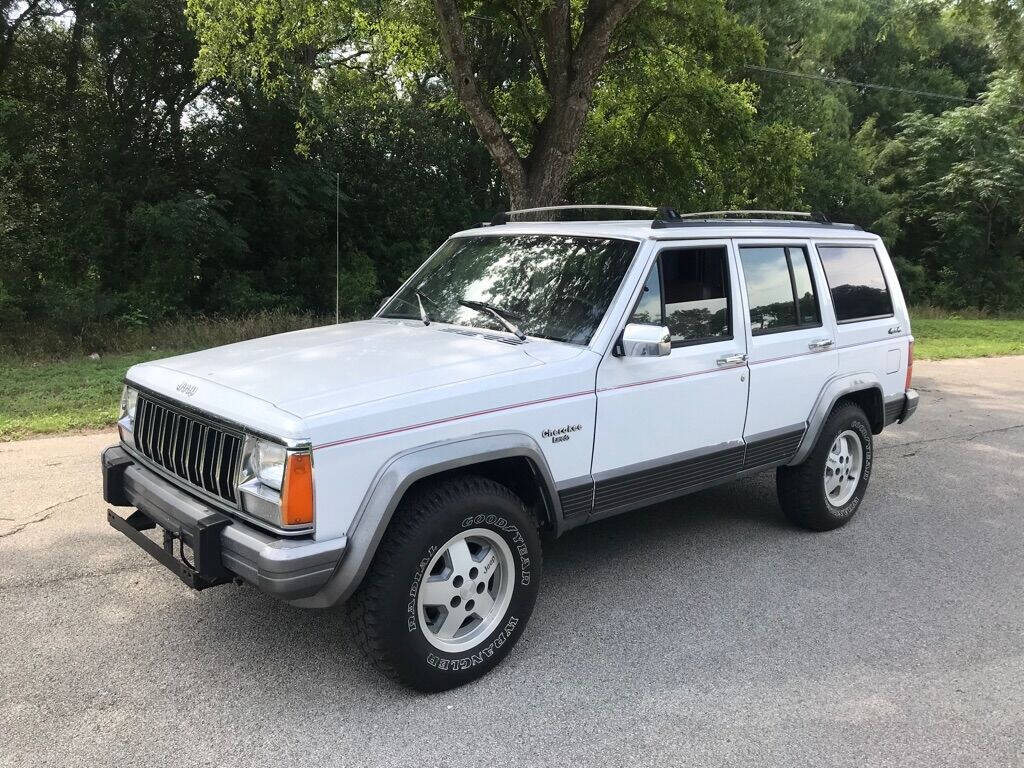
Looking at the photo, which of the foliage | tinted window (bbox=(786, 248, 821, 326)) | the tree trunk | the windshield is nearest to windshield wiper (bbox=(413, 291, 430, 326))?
the windshield

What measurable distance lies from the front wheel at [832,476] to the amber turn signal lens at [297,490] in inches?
135

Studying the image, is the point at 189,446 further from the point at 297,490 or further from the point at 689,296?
the point at 689,296

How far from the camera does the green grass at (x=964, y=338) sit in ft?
51.3

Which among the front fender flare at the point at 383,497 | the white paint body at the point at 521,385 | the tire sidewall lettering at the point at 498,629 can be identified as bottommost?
the tire sidewall lettering at the point at 498,629

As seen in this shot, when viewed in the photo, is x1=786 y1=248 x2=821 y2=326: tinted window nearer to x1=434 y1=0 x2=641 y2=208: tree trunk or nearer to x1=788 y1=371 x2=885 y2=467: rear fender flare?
x1=788 y1=371 x2=885 y2=467: rear fender flare

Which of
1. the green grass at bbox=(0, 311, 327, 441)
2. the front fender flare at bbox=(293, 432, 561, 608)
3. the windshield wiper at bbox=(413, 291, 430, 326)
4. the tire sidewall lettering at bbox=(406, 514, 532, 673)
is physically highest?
the windshield wiper at bbox=(413, 291, 430, 326)

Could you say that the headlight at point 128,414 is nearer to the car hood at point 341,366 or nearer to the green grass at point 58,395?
the car hood at point 341,366

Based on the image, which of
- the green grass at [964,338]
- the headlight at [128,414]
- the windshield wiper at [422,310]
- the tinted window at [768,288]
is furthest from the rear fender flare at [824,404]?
the green grass at [964,338]

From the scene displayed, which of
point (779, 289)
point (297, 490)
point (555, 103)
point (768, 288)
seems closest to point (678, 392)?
point (768, 288)

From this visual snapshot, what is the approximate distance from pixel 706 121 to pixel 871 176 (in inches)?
769

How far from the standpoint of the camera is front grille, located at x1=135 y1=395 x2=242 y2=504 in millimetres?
3289

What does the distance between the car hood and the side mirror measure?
0.44 metres

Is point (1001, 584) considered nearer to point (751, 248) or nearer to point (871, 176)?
point (751, 248)

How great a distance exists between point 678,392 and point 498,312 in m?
1.04
